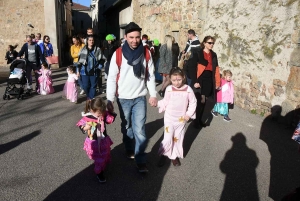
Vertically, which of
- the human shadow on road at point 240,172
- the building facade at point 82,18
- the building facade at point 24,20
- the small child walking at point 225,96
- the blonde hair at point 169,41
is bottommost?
the human shadow on road at point 240,172

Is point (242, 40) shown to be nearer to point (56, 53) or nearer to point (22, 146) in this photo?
point (22, 146)

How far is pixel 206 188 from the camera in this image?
10.9 feet

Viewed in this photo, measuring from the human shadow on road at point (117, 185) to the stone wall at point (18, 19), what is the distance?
488 inches

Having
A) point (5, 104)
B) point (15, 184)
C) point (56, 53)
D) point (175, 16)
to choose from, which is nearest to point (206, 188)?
point (15, 184)

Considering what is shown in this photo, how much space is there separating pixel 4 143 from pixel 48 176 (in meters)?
1.52

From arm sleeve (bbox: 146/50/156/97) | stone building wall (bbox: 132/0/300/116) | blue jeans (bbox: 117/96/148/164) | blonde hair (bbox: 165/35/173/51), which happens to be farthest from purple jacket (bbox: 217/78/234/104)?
blue jeans (bbox: 117/96/148/164)

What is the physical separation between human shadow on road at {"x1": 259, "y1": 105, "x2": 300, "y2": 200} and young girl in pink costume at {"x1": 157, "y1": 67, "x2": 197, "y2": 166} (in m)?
1.37

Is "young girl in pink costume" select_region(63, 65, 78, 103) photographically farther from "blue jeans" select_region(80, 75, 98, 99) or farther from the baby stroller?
the baby stroller

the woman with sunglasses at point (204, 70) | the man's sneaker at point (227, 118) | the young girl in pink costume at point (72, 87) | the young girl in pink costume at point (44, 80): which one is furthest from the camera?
the young girl in pink costume at point (44, 80)

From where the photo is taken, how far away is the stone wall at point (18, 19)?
13.6 meters

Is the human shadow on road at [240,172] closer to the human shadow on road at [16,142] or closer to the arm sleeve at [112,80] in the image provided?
the arm sleeve at [112,80]

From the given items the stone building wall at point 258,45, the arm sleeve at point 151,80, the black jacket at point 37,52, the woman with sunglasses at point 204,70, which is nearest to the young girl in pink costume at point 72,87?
the black jacket at point 37,52

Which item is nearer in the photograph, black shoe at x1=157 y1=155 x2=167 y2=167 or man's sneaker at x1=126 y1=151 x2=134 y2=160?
black shoe at x1=157 y1=155 x2=167 y2=167

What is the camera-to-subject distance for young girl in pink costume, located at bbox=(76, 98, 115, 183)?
325cm
